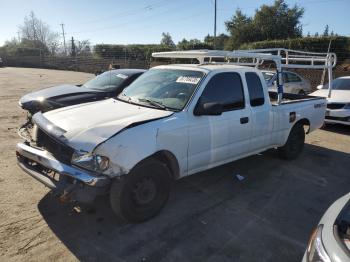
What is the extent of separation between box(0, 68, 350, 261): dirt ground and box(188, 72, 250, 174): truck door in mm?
582

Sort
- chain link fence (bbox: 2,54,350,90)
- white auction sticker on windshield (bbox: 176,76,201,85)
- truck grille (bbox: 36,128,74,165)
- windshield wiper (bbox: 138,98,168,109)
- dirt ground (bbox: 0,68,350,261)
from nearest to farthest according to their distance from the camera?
dirt ground (bbox: 0,68,350,261)
truck grille (bbox: 36,128,74,165)
windshield wiper (bbox: 138,98,168,109)
white auction sticker on windshield (bbox: 176,76,201,85)
chain link fence (bbox: 2,54,350,90)

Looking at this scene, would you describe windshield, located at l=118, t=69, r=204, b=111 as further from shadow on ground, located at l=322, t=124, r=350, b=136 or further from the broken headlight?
shadow on ground, located at l=322, t=124, r=350, b=136

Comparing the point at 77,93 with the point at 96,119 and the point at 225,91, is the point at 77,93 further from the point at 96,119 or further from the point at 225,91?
the point at 225,91

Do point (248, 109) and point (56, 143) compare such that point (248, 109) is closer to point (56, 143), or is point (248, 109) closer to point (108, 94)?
point (56, 143)

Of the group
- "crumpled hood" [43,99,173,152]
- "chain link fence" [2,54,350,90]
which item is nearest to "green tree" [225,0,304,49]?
"chain link fence" [2,54,350,90]

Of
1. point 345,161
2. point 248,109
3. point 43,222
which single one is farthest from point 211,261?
point 345,161

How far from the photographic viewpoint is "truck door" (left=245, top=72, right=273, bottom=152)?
5.40 meters

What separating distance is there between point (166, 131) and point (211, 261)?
1517mm

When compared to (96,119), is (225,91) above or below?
above

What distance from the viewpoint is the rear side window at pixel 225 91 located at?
4.73 meters

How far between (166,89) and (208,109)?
79 centimetres

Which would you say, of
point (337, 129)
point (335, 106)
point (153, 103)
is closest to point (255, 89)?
point (153, 103)

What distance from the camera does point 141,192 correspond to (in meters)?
3.95

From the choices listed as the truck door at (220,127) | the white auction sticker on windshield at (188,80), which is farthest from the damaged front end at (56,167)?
the white auction sticker on windshield at (188,80)
